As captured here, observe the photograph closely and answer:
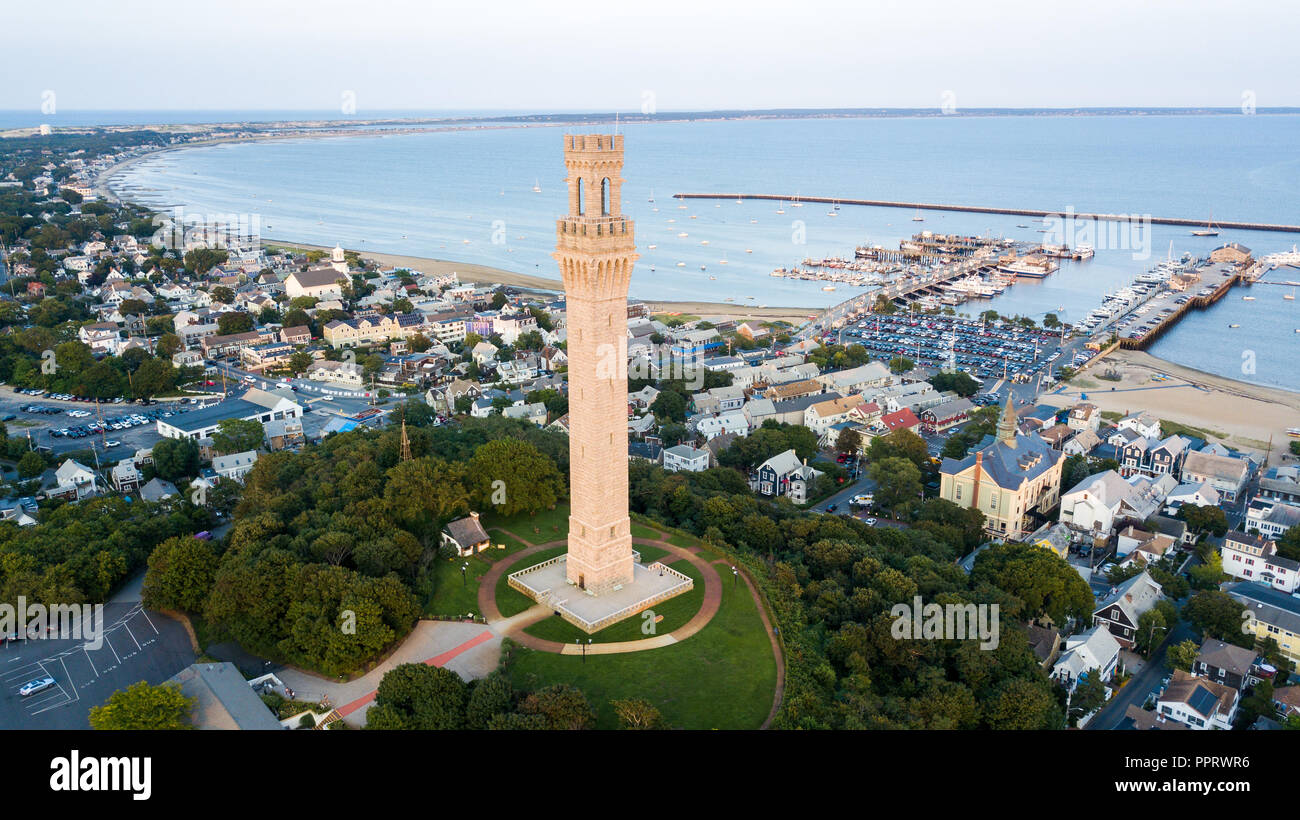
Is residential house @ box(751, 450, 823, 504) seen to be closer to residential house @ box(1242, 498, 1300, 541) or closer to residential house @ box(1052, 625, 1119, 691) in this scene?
residential house @ box(1052, 625, 1119, 691)

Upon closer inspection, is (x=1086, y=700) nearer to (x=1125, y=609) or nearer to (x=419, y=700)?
(x=1125, y=609)

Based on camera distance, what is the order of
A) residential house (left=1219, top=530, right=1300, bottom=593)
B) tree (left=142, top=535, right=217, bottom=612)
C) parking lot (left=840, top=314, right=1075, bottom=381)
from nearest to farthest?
tree (left=142, top=535, right=217, bottom=612), residential house (left=1219, top=530, right=1300, bottom=593), parking lot (left=840, top=314, right=1075, bottom=381)

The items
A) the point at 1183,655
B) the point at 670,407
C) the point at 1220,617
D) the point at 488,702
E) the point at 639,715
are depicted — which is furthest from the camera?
the point at 670,407

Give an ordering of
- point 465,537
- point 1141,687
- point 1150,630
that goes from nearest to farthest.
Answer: point 1141,687 < point 1150,630 < point 465,537

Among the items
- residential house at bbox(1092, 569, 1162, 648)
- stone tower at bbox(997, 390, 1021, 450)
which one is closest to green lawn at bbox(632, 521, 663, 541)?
residential house at bbox(1092, 569, 1162, 648)

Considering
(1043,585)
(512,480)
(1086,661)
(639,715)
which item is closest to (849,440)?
(1043,585)

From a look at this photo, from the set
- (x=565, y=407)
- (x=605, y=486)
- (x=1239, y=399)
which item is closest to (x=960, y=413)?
(x=1239, y=399)
